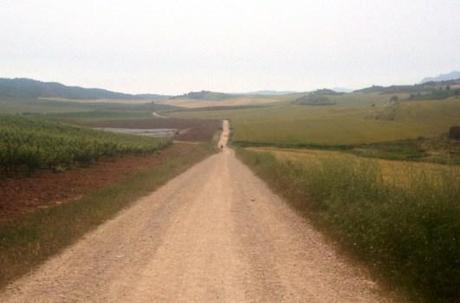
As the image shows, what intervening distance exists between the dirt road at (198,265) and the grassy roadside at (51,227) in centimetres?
39

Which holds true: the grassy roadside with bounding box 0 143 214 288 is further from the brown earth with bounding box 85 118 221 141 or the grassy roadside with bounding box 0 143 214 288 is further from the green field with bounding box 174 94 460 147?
the brown earth with bounding box 85 118 221 141

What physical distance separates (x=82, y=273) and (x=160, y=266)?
4.98 feet

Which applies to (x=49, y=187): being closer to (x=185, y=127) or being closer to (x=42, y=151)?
(x=42, y=151)

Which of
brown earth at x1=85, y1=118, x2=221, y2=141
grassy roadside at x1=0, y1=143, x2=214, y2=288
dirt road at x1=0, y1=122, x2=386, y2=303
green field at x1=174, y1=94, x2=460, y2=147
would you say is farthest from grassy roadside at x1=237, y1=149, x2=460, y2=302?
brown earth at x1=85, y1=118, x2=221, y2=141

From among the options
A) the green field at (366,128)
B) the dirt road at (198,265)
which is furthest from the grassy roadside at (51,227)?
the green field at (366,128)

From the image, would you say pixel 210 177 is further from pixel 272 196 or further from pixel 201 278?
pixel 201 278

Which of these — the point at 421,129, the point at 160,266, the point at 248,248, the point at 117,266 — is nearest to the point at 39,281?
the point at 117,266

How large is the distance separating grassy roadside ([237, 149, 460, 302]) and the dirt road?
1.99ft

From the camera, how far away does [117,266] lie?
10.2 meters

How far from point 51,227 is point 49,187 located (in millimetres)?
10021

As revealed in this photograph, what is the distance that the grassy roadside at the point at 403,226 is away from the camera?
8922 millimetres

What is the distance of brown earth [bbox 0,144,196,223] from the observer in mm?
18375

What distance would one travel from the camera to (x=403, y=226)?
10.5m

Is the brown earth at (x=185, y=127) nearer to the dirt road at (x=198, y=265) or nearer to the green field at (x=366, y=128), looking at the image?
the green field at (x=366, y=128)
